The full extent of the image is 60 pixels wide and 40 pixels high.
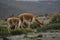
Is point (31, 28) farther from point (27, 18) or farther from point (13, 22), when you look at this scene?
point (13, 22)

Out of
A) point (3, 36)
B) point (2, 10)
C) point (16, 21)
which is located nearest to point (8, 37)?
point (3, 36)

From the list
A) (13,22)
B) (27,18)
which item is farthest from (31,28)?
(13,22)

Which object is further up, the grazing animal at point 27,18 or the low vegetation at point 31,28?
the grazing animal at point 27,18

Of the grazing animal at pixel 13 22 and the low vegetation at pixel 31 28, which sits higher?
the grazing animal at pixel 13 22

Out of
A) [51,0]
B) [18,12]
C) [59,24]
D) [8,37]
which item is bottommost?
[8,37]

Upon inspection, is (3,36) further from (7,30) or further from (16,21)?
(16,21)

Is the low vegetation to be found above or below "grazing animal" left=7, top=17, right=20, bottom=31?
below

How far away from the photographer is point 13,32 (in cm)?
367

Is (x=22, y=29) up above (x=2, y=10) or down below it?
below

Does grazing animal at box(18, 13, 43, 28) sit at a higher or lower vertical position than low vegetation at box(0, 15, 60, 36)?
higher

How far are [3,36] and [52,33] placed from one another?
100 centimetres

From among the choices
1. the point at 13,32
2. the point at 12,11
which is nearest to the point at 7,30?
the point at 13,32

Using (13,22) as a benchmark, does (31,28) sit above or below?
below

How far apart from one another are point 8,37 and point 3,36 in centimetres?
11
